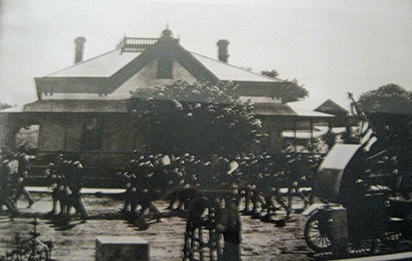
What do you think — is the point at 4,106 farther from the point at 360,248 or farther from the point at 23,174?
the point at 360,248

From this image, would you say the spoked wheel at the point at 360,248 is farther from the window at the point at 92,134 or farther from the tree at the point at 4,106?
the tree at the point at 4,106

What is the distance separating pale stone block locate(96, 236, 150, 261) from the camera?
284 cm

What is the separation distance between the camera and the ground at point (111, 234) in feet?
10.3

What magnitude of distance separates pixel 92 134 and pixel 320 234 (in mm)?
2918

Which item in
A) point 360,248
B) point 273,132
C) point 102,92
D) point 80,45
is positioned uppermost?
point 80,45

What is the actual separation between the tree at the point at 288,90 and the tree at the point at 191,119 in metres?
0.53

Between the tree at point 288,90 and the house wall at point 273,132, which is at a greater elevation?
the tree at point 288,90

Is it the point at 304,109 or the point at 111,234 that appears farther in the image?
the point at 304,109

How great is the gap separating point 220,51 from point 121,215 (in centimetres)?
228

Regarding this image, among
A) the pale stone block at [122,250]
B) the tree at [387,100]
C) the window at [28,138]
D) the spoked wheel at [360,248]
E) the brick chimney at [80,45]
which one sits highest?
the brick chimney at [80,45]

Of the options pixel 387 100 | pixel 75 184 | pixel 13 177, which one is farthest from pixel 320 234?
pixel 13 177

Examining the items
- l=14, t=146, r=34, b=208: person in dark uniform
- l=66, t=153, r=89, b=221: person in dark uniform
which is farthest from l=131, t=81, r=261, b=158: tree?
l=14, t=146, r=34, b=208: person in dark uniform

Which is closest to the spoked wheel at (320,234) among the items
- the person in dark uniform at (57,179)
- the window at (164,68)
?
the window at (164,68)

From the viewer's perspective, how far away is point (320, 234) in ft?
11.5
